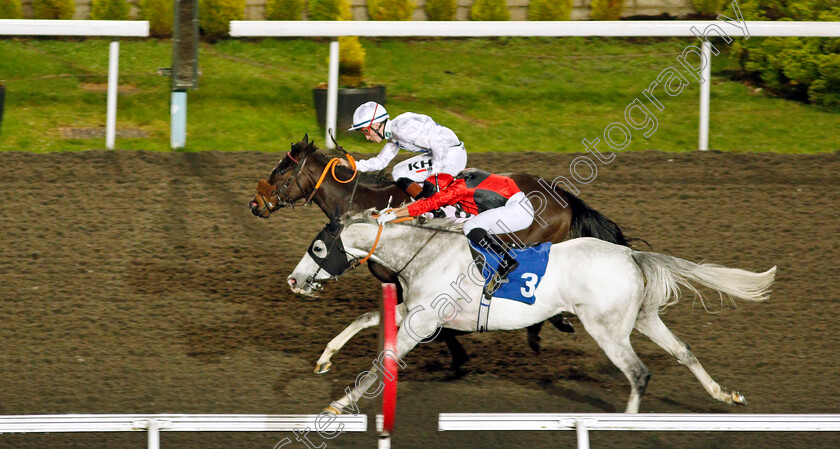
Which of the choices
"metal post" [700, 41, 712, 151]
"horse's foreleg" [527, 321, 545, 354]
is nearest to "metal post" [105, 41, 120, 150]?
"horse's foreleg" [527, 321, 545, 354]

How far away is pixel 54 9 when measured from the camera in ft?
37.7

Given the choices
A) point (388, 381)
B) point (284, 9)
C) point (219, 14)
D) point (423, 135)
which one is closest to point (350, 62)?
point (284, 9)

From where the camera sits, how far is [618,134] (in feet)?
32.7

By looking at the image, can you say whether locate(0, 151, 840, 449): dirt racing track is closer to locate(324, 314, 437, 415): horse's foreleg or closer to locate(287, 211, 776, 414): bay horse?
locate(324, 314, 437, 415): horse's foreleg

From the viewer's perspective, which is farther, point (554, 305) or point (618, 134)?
point (618, 134)

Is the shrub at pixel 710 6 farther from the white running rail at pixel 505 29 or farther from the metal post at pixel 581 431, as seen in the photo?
the metal post at pixel 581 431

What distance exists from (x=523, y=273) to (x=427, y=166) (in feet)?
5.03

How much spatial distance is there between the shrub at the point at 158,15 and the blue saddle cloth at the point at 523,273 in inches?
324

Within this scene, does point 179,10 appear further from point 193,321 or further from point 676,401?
point 676,401

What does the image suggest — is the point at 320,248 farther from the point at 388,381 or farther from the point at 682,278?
the point at 682,278

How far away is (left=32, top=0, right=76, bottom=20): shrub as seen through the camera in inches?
451

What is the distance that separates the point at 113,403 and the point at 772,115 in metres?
8.21

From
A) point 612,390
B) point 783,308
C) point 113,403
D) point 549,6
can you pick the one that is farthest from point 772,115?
point 113,403

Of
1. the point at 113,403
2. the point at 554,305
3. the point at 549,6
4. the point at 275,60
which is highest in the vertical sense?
the point at 549,6
